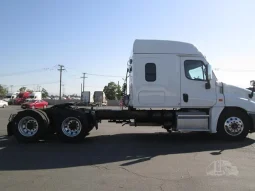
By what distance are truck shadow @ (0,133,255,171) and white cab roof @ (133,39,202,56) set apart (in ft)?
10.3

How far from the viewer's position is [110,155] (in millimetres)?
7891

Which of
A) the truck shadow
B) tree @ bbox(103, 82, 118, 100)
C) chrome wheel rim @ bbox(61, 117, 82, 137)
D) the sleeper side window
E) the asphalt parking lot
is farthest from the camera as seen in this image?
tree @ bbox(103, 82, 118, 100)

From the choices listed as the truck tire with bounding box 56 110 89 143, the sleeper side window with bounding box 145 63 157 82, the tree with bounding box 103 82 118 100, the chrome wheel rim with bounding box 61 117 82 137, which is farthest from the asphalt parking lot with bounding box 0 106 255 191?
the tree with bounding box 103 82 118 100

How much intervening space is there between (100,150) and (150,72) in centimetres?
340

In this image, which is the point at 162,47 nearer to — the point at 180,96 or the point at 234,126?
the point at 180,96

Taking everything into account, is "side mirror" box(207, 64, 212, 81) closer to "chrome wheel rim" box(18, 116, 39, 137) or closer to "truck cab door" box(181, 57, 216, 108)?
"truck cab door" box(181, 57, 216, 108)

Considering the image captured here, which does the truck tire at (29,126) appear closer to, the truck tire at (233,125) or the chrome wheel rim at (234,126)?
the truck tire at (233,125)

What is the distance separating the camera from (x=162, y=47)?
414 inches

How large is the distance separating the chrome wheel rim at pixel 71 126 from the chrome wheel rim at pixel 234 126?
16.5 feet

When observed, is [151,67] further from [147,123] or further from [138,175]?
[138,175]

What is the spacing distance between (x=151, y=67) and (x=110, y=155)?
383cm

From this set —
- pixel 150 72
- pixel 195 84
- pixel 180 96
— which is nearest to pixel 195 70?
pixel 195 84

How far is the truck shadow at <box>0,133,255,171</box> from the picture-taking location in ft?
23.0

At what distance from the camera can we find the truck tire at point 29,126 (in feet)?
32.2
